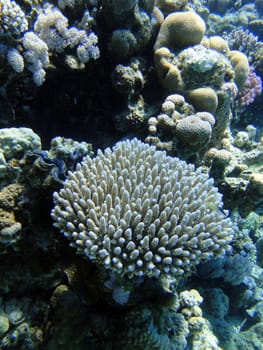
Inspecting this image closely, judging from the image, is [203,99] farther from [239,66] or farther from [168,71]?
[239,66]

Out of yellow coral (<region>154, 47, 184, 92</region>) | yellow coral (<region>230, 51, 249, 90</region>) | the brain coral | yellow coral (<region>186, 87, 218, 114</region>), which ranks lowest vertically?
the brain coral

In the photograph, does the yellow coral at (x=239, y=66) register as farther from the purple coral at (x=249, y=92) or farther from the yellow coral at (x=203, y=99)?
the yellow coral at (x=203, y=99)

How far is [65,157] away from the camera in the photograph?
3.37m

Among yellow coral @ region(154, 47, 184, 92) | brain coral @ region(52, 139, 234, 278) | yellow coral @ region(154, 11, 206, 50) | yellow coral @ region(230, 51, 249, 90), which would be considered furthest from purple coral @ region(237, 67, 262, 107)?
brain coral @ region(52, 139, 234, 278)

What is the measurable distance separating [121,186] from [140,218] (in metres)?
0.47

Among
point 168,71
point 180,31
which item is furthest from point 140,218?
point 180,31

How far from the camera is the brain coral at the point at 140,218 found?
250cm

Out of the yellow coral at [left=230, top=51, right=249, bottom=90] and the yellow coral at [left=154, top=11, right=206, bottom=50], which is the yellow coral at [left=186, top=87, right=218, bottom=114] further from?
the yellow coral at [left=230, top=51, right=249, bottom=90]

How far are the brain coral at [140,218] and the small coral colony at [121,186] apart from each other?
1cm

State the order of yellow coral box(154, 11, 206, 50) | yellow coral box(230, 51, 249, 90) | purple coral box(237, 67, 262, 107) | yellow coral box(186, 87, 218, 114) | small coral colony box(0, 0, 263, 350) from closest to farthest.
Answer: small coral colony box(0, 0, 263, 350), yellow coral box(186, 87, 218, 114), yellow coral box(154, 11, 206, 50), yellow coral box(230, 51, 249, 90), purple coral box(237, 67, 262, 107)

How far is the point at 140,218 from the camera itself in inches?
102

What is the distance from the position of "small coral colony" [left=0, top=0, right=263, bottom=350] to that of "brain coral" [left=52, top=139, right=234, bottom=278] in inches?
→ 0.6

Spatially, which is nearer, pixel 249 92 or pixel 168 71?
pixel 168 71

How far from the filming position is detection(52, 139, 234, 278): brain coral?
250 cm
